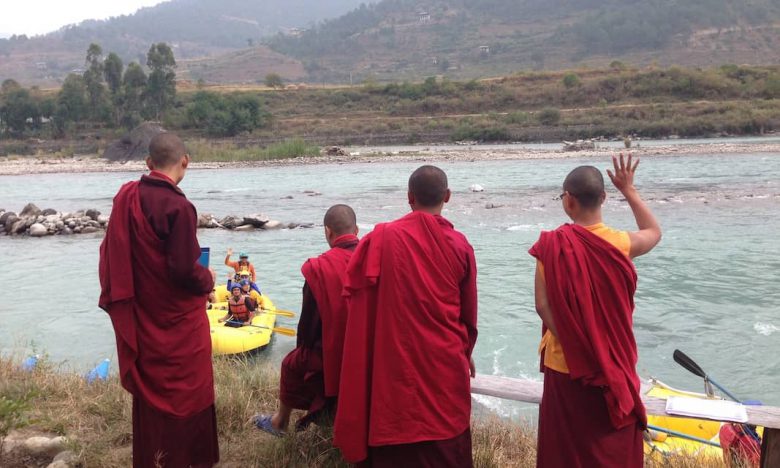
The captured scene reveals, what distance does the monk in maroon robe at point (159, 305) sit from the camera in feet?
11.4

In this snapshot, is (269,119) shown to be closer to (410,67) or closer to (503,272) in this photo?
(503,272)

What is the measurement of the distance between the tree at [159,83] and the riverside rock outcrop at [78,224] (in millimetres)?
45684

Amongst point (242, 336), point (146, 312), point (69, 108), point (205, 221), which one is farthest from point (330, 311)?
point (69, 108)

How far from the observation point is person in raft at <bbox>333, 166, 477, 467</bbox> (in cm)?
315

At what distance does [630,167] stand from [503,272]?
9.90m

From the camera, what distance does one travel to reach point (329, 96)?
75562 mm

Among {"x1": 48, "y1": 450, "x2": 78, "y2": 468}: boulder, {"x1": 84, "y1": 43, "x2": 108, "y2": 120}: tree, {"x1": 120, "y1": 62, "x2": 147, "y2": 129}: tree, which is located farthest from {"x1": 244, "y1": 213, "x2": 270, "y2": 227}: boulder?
{"x1": 84, "y1": 43, "x2": 108, "y2": 120}: tree

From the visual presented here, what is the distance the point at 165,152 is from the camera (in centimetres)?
366

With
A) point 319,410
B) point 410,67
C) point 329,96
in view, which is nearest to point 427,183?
point 319,410

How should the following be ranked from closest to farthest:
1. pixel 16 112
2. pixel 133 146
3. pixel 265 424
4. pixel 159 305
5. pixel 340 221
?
pixel 159 305 < pixel 340 221 < pixel 265 424 < pixel 133 146 < pixel 16 112

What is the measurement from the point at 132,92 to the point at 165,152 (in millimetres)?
65442

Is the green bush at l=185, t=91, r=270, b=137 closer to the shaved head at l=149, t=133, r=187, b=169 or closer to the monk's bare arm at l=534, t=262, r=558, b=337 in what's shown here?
the shaved head at l=149, t=133, r=187, b=169

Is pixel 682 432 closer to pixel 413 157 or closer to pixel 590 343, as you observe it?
pixel 590 343

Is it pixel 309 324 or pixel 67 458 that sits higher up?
pixel 309 324
